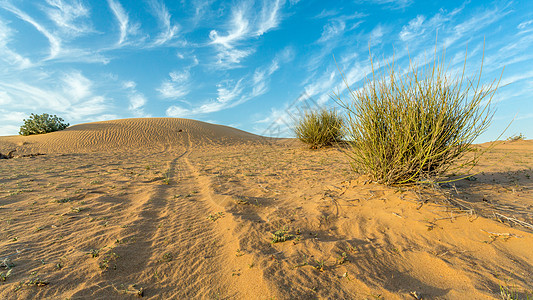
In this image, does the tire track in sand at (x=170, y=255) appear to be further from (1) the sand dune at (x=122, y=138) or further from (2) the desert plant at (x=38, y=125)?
(2) the desert plant at (x=38, y=125)

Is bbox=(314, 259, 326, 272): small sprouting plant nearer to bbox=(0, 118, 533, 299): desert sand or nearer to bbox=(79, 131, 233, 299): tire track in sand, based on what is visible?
bbox=(0, 118, 533, 299): desert sand

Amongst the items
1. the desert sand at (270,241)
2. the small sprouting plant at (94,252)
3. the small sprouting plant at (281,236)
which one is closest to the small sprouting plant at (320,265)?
the desert sand at (270,241)

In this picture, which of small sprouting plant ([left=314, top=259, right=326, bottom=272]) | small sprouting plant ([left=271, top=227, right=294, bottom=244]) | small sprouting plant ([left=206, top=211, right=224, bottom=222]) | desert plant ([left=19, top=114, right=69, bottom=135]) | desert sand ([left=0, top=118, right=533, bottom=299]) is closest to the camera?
desert sand ([left=0, top=118, right=533, bottom=299])

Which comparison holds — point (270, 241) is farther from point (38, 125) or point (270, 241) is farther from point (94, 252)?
point (38, 125)

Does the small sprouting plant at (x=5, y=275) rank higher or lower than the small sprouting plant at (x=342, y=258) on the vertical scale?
higher

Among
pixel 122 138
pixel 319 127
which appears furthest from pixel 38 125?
pixel 319 127

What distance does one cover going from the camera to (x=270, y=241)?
9.19ft

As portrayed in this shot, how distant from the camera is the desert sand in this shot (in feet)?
6.81

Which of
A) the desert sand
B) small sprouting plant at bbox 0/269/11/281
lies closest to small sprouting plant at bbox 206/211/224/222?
the desert sand

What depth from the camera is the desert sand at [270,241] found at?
208 cm

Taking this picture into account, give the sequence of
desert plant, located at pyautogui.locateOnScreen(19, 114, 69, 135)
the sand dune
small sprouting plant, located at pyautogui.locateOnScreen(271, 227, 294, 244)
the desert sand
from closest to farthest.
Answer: the desert sand → small sprouting plant, located at pyautogui.locateOnScreen(271, 227, 294, 244) → the sand dune → desert plant, located at pyautogui.locateOnScreen(19, 114, 69, 135)

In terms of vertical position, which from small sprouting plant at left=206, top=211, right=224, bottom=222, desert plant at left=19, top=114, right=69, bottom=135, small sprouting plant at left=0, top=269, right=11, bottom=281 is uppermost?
desert plant at left=19, top=114, right=69, bottom=135

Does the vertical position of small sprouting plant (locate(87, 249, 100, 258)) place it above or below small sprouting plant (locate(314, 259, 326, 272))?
above

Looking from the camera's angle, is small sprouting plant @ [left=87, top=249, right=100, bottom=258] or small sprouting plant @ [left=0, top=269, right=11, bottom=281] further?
small sprouting plant @ [left=87, top=249, right=100, bottom=258]
